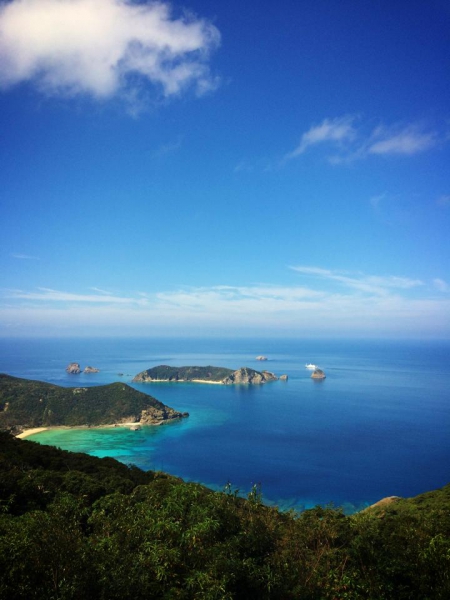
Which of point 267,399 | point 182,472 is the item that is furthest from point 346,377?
point 182,472

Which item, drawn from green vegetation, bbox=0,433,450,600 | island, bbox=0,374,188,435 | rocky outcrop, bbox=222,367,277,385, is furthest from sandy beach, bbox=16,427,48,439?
rocky outcrop, bbox=222,367,277,385

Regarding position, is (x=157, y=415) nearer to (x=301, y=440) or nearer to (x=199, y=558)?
(x=301, y=440)

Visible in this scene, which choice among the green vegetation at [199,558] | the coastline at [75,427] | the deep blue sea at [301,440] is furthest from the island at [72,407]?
the green vegetation at [199,558]

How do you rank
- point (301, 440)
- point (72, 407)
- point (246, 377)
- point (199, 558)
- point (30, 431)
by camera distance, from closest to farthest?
point (199, 558)
point (301, 440)
point (30, 431)
point (72, 407)
point (246, 377)

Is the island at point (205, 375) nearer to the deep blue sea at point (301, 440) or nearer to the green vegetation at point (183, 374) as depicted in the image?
the green vegetation at point (183, 374)

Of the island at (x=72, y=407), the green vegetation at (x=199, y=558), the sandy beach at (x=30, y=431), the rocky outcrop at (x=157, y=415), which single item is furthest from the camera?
the rocky outcrop at (x=157, y=415)

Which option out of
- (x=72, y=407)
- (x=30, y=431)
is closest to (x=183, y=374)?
(x=72, y=407)
